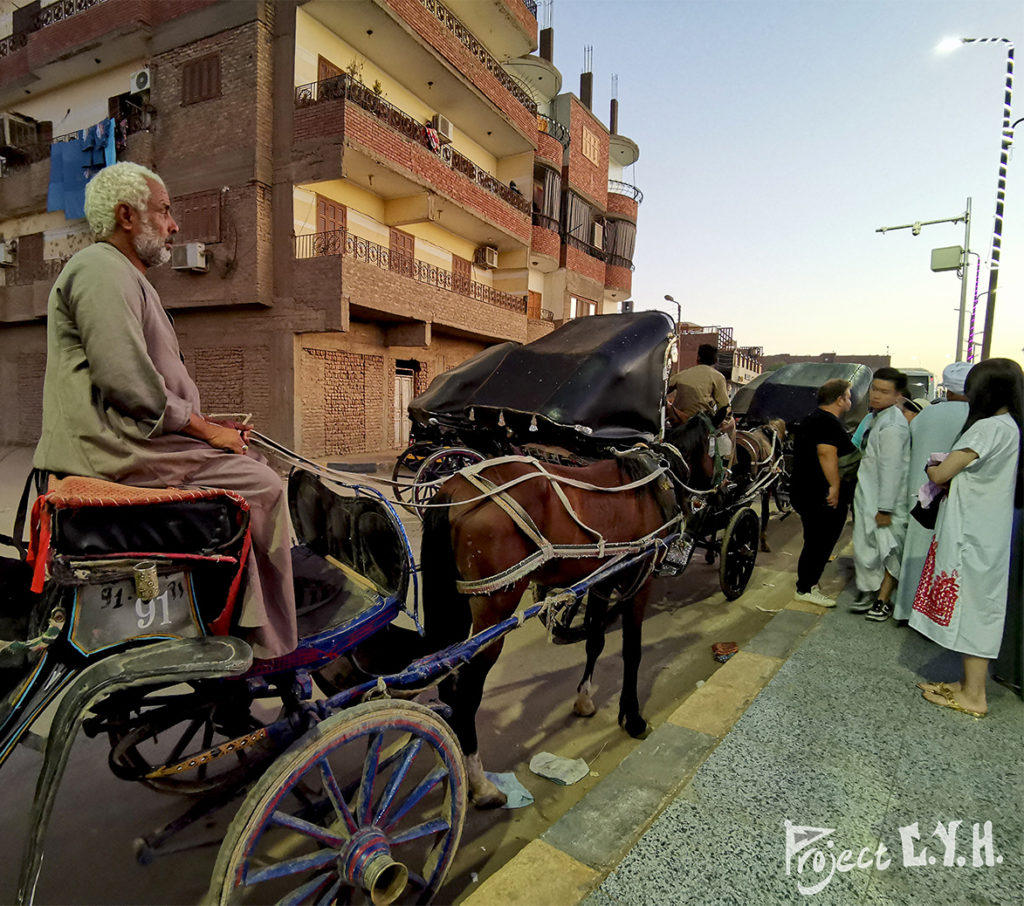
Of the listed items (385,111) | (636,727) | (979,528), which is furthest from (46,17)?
(979,528)

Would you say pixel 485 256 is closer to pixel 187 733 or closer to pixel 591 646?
pixel 591 646

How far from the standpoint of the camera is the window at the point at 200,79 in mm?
12578

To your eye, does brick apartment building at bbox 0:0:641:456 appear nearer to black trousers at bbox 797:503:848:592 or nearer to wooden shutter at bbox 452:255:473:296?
wooden shutter at bbox 452:255:473:296

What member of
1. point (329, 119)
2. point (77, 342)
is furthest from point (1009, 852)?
point (329, 119)

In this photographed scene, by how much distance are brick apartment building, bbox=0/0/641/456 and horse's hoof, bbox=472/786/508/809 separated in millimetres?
10746

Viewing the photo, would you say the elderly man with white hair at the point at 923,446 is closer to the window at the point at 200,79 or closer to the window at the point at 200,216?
the window at the point at 200,216

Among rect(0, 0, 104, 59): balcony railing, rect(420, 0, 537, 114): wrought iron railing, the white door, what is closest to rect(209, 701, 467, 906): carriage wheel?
the white door

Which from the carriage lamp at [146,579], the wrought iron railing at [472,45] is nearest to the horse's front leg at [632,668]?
the carriage lamp at [146,579]

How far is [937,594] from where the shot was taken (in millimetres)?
3316

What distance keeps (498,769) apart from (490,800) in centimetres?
38

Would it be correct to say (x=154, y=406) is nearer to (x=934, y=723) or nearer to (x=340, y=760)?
(x=340, y=760)

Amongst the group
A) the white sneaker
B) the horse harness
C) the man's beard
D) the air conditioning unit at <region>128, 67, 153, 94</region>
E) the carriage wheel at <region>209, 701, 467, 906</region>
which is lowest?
the white sneaker

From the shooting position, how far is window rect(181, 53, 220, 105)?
12.6m

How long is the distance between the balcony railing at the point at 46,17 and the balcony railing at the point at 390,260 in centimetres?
847
